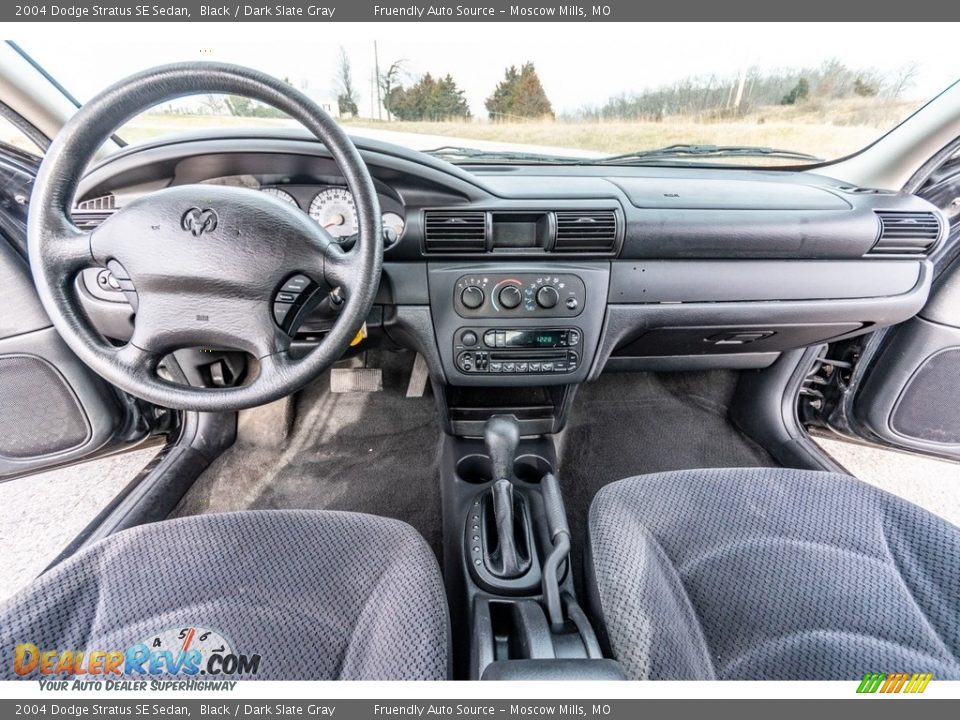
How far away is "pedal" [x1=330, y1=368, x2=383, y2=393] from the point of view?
6.32 ft

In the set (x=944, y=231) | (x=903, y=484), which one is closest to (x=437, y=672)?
(x=944, y=231)

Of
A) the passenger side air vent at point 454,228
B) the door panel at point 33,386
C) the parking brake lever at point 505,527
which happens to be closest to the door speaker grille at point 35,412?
the door panel at point 33,386

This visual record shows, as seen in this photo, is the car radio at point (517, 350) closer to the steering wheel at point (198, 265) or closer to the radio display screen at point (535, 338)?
the radio display screen at point (535, 338)

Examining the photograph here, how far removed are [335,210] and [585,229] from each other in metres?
0.69

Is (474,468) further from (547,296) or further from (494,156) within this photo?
(494,156)

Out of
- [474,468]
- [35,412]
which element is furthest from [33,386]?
[474,468]

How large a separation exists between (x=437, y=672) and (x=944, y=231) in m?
1.82

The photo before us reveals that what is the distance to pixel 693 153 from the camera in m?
1.61

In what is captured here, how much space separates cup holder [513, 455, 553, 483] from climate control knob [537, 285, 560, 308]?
1.87 feet

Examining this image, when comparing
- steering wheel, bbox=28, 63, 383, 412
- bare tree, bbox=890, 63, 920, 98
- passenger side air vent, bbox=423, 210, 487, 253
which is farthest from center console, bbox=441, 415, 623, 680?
bare tree, bbox=890, 63, 920, 98

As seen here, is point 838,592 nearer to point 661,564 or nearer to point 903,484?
point 661,564

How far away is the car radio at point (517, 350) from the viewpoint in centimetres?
138

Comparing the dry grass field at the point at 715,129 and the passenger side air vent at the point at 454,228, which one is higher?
the dry grass field at the point at 715,129

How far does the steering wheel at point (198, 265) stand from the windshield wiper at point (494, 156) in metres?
0.70
